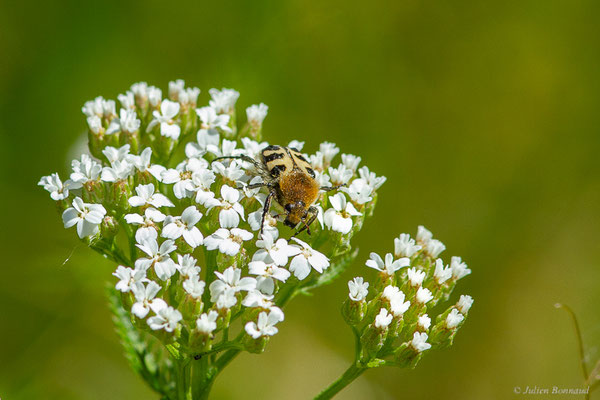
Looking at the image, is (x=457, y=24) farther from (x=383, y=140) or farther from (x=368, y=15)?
(x=383, y=140)

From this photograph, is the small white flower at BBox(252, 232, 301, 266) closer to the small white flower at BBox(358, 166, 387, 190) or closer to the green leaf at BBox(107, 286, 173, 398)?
the small white flower at BBox(358, 166, 387, 190)

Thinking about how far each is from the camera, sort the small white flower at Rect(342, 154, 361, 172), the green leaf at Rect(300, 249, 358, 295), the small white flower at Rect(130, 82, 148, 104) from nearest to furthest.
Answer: the green leaf at Rect(300, 249, 358, 295), the small white flower at Rect(342, 154, 361, 172), the small white flower at Rect(130, 82, 148, 104)

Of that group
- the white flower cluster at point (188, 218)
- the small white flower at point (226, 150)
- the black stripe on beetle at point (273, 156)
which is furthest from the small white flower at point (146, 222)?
the black stripe on beetle at point (273, 156)

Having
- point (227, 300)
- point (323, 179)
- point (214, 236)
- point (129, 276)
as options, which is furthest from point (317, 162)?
point (129, 276)

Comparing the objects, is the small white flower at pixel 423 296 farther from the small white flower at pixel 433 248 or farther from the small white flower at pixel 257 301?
the small white flower at pixel 257 301

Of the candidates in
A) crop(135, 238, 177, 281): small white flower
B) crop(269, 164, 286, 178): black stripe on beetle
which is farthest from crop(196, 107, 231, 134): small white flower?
crop(135, 238, 177, 281): small white flower

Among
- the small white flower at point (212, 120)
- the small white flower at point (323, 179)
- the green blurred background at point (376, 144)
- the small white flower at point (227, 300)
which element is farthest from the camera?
the green blurred background at point (376, 144)

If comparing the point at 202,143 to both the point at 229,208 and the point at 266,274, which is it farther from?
the point at 266,274
